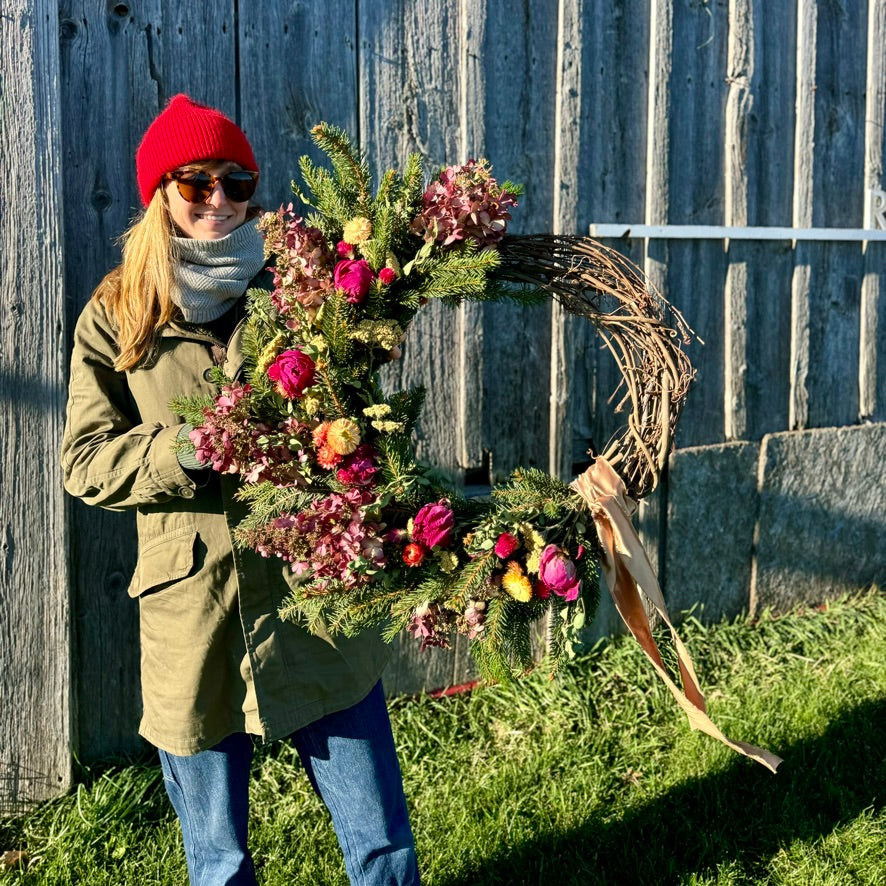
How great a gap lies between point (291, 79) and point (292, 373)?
5.54 feet

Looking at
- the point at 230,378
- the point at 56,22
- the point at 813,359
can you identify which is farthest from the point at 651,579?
the point at 813,359

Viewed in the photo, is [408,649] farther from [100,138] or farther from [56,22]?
[56,22]

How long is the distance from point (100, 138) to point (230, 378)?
1.29 metres

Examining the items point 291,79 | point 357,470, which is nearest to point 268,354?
point 357,470

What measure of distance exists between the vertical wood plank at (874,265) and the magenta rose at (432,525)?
3.49m

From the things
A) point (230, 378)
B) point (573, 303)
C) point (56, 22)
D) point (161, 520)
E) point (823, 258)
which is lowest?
point (161, 520)

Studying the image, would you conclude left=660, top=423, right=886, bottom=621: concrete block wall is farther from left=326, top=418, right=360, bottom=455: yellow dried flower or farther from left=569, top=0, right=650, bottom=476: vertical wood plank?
left=326, top=418, right=360, bottom=455: yellow dried flower

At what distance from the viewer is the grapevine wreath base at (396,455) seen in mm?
1930

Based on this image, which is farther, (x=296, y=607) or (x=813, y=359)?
(x=813, y=359)

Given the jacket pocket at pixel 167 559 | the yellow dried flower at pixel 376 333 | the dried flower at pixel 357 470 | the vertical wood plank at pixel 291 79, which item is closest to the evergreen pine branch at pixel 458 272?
the yellow dried flower at pixel 376 333

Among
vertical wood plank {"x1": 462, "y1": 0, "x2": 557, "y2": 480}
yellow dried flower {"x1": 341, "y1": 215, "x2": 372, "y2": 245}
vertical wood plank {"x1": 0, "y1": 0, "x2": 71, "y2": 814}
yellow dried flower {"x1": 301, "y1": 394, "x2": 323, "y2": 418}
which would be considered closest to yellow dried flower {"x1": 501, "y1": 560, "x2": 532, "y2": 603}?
yellow dried flower {"x1": 301, "y1": 394, "x2": 323, "y2": 418}

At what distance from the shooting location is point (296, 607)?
204 cm

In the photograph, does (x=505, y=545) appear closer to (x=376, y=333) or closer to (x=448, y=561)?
(x=448, y=561)

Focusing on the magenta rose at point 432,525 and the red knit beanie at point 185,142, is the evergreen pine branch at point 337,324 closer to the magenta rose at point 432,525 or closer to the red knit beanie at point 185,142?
the magenta rose at point 432,525
